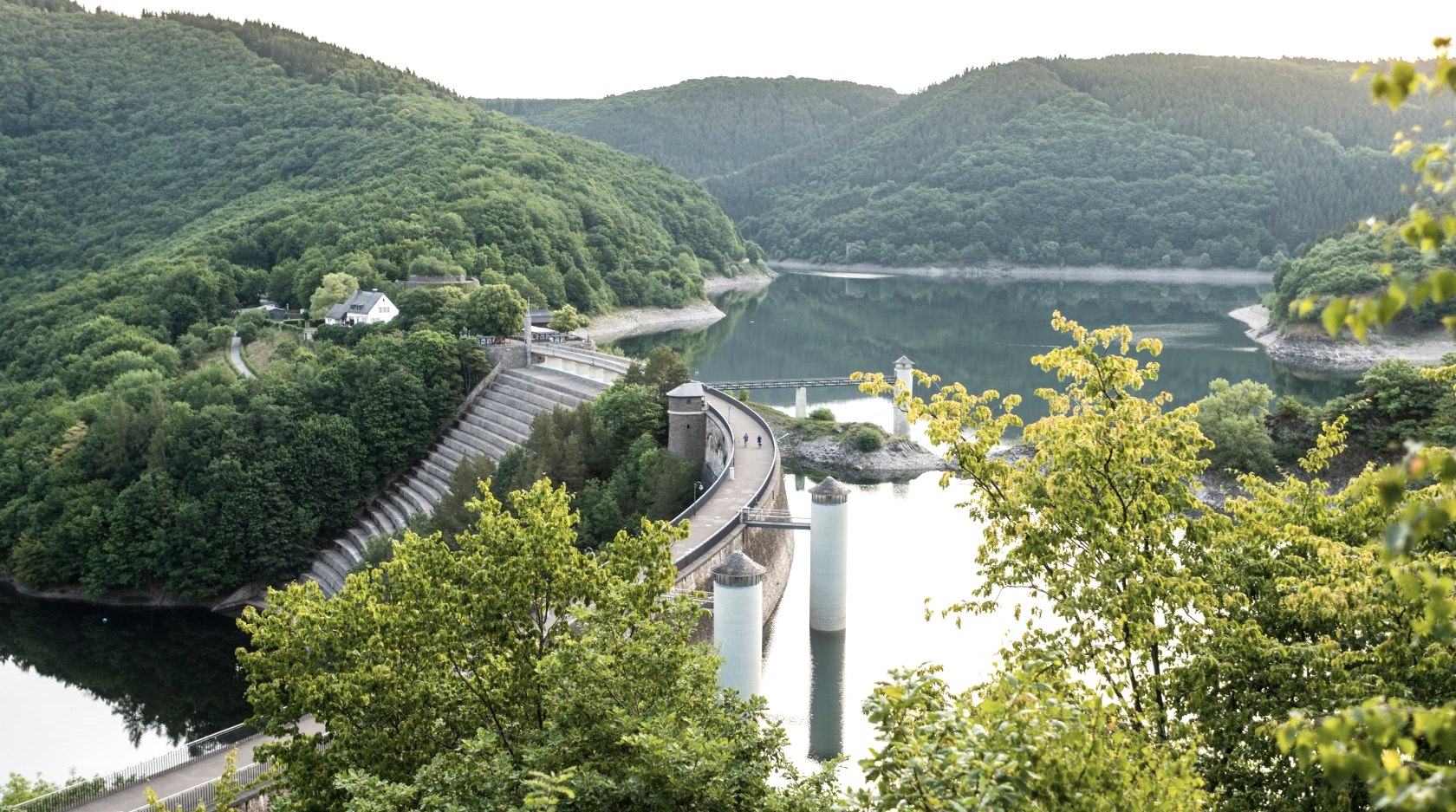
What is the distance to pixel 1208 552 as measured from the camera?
1485 cm

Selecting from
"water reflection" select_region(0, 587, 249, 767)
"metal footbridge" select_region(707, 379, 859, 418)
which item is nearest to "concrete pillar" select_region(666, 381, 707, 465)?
"water reflection" select_region(0, 587, 249, 767)

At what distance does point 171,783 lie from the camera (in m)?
24.2

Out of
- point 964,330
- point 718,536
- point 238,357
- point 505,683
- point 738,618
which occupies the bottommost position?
point 964,330

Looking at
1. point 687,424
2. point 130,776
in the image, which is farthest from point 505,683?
point 687,424

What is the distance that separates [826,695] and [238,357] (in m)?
55.8

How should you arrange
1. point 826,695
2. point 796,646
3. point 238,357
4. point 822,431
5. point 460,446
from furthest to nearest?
point 238,357
point 822,431
point 460,446
point 796,646
point 826,695

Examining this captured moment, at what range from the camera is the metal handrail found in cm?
2278

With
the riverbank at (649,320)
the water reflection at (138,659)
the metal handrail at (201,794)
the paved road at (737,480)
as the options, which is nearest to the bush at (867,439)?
the paved road at (737,480)

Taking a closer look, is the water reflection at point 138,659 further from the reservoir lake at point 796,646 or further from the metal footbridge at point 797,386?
the metal footbridge at point 797,386

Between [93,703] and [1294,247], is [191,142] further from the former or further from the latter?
[1294,247]

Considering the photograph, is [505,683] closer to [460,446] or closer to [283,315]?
[460,446]

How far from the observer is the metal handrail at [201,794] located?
74.7ft

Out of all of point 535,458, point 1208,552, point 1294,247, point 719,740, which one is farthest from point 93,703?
point 1294,247

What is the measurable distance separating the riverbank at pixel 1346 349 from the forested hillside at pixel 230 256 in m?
63.2
